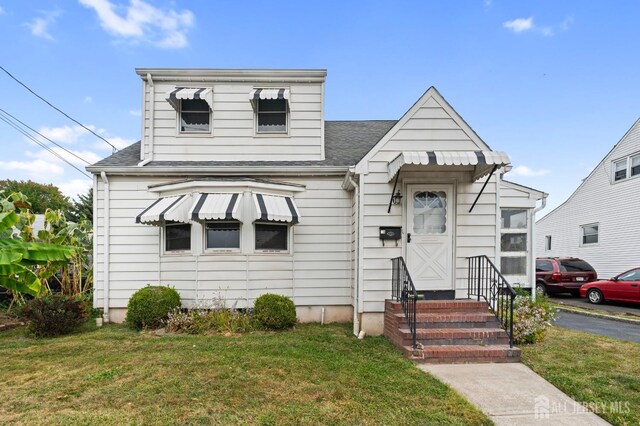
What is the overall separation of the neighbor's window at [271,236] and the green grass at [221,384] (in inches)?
94.5

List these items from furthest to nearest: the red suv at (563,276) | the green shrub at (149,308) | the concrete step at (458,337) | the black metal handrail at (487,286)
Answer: the red suv at (563,276) < the green shrub at (149,308) < the black metal handrail at (487,286) < the concrete step at (458,337)

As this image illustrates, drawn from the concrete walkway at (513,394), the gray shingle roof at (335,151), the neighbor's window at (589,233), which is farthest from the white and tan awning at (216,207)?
the neighbor's window at (589,233)

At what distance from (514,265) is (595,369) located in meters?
4.11

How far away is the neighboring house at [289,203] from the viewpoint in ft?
23.2

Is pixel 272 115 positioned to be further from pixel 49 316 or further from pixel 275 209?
pixel 49 316

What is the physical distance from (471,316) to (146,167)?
7796 millimetres

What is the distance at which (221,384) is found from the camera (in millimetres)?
4352

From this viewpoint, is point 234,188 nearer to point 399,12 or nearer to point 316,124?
point 316,124

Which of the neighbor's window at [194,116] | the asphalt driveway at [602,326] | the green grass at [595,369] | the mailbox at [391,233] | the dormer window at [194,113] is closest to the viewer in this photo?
the green grass at [595,369]

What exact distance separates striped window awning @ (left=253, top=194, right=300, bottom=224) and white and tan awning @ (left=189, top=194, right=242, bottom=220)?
46cm

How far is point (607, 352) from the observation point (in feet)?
19.9

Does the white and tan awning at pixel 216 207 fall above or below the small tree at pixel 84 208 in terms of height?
below

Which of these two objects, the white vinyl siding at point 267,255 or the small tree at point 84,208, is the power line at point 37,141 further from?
the small tree at point 84,208

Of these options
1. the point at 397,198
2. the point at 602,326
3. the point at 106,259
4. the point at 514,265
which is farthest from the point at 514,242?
the point at 106,259
